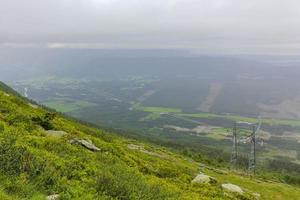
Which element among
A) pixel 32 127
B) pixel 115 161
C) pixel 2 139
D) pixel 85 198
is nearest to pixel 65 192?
pixel 85 198

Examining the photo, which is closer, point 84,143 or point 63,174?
point 63,174

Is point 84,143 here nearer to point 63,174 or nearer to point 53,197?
point 63,174

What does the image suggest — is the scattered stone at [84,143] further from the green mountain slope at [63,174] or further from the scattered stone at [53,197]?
the scattered stone at [53,197]

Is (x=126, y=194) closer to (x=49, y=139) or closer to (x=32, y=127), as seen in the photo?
(x=49, y=139)

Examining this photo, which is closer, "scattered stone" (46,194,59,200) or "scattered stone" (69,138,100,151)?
"scattered stone" (46,194,59,200)

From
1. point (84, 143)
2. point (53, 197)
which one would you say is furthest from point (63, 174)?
point (84, 143)

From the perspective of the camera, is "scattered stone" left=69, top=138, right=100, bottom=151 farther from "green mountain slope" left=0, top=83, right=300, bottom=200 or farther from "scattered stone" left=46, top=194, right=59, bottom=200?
"scattered stone" left=46, top=194, right=59, bottom=200

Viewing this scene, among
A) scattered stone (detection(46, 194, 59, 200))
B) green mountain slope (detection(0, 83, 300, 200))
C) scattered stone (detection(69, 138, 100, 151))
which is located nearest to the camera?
scattered stone (detection(46, 194, 59, 200))

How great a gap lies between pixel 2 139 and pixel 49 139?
387 cm

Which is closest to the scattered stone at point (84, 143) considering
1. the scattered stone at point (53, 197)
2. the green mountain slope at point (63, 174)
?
the green mountain slope at point (63, 174)

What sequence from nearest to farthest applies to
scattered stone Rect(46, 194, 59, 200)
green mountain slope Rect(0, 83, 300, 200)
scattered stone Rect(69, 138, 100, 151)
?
scattered stone Rect(46, 194, 59, 200), green mountain slope Rect(0, 83, 300, 200), scattered stone Rect(69, 138, 100, 151)

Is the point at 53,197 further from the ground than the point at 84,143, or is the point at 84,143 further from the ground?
the point at 53,197

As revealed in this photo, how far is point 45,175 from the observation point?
46.4 feet

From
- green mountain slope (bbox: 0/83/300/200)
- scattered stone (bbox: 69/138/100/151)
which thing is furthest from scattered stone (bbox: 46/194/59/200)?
scattered stone (bbox: 69/138/100/151)
